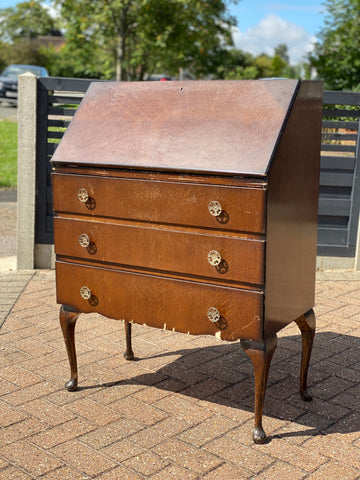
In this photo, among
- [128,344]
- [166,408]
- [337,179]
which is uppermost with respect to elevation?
[337,179]

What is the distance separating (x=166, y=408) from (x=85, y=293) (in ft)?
2.48

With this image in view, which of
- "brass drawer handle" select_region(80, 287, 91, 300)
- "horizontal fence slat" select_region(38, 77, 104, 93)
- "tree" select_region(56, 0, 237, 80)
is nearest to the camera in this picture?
"brass drawer handle" select_region(80, 287, 91, 300)

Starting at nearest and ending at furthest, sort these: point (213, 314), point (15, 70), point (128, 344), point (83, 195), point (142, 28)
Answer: point (213, 314) → point (83, 195) → point (128, 344) → point (142, 28) → point (15, 70)

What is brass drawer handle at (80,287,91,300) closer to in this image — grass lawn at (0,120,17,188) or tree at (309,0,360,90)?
grass lawn at (0,120,17,188)

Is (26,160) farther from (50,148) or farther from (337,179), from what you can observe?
(337,179)

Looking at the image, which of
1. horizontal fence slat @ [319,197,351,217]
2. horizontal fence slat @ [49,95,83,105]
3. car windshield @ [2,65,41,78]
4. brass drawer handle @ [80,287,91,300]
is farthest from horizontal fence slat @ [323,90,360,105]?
car windshield @ [2,65,41,78]

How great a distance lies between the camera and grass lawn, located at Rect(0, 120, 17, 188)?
1166cm

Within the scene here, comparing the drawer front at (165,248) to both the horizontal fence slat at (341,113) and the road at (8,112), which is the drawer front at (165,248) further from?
the road at (8,112)

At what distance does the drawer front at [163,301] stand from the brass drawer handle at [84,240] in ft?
0.44

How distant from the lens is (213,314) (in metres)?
3.24

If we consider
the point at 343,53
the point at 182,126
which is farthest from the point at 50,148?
the point at 343,53

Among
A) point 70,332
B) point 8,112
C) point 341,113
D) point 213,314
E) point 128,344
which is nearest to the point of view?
point 213,314

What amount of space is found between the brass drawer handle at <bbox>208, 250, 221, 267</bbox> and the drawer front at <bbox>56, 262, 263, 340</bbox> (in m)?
0.12

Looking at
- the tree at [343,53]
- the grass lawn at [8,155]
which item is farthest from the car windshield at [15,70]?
the tree at [343,53]
